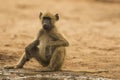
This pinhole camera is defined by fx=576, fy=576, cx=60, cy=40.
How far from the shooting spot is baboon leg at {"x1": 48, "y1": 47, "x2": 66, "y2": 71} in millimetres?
11344

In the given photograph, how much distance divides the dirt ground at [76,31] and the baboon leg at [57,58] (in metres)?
0.95

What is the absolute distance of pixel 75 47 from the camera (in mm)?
16484

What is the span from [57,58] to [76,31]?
29.2 ft

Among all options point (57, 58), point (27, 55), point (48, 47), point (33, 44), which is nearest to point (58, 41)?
point (48, 47)

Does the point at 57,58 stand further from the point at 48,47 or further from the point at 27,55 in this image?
the point at 27,55

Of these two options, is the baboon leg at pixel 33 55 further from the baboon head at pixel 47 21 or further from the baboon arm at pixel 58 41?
the baboon head at pixel 47 21

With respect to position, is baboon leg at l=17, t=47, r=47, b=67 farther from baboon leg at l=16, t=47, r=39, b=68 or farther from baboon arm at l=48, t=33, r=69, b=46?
baboon arm at l=48, t=33, r=69, b=46

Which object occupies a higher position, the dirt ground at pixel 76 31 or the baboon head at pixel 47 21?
the baboon head at pixel 47 21

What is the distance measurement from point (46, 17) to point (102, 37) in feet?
24.4

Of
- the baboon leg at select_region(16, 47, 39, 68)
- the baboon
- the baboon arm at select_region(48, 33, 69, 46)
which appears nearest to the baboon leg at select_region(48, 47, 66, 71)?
the baboon

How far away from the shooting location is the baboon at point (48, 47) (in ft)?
37.4

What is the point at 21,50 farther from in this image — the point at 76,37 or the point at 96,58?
the point at 76,37

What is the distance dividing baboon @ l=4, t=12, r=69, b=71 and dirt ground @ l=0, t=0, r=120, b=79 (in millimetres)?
833

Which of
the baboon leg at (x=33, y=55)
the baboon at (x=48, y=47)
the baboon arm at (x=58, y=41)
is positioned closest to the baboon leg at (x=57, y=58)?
the baboon at (x=48, y=47)
